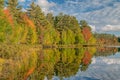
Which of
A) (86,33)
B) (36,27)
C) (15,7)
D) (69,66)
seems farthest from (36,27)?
(69,66)

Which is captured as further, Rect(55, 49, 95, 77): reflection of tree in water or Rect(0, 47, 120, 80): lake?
Rect(55, 49, 95, 77): reflection of tree in water

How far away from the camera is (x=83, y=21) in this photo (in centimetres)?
15025

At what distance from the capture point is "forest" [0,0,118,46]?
59656mm

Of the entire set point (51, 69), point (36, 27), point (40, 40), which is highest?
point (36, 27)

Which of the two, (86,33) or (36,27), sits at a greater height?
(36,27)

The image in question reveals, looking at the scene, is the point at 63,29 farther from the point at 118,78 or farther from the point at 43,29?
the point at 118,78

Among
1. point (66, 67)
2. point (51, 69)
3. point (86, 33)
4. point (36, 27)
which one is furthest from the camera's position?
point (86, 33)

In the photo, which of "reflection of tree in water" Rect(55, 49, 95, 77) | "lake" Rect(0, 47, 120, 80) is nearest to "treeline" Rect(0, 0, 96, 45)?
"lake" Rect(0, 47, 120, 80)

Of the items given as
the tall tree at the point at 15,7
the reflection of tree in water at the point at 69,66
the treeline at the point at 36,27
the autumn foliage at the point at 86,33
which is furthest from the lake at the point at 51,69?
the autumn foliage at the point at 86,33

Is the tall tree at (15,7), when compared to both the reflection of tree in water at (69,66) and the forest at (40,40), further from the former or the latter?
the reflection of tree in water at (69,66)

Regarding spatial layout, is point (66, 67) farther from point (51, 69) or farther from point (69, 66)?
point (51, 69)

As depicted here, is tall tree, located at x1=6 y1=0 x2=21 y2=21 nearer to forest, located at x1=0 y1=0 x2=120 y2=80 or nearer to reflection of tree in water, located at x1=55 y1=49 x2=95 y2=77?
forest, located at x1=0 y1=0 x2=120 y2=80

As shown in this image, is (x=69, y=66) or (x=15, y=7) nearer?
(x=69, y=66)

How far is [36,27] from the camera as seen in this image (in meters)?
99.0
